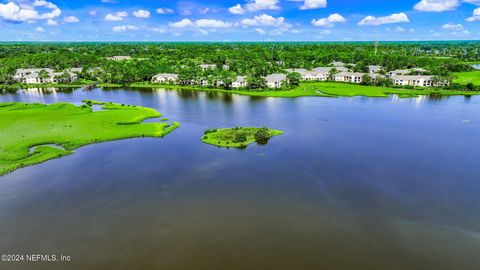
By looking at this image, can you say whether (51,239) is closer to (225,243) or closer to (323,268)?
(225,243)

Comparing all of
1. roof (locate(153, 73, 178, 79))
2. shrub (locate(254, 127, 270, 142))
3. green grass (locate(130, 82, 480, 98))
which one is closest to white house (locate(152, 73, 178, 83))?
roof (locate(153, 73, 178, 79))

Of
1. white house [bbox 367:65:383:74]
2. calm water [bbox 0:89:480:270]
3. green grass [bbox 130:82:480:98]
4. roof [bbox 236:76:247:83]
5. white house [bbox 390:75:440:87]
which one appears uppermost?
white house [bbox 367:65:383:74]

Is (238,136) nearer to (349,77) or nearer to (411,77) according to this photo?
(411,77)

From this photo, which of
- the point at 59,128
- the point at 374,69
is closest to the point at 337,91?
the point at 374,69

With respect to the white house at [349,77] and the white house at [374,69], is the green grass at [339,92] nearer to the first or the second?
the white house at [349,77]

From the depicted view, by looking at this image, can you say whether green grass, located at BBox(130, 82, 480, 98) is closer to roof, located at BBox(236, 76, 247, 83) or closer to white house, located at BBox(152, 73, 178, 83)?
roof, located at BBox(236, 76, 247, 83)

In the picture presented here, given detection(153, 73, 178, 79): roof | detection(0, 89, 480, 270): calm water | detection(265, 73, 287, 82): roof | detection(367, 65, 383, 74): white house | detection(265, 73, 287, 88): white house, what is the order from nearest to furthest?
detection(0, 89, 480, 270): calm water < detection(265, 73, 287, 88): white house < detection(265, 73, 287, 82): roof < detection(153, 73, 178, 79): roof < detection(367, 65, 383, 74): white house

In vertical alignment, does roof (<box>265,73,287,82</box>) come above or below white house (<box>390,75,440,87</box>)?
above
